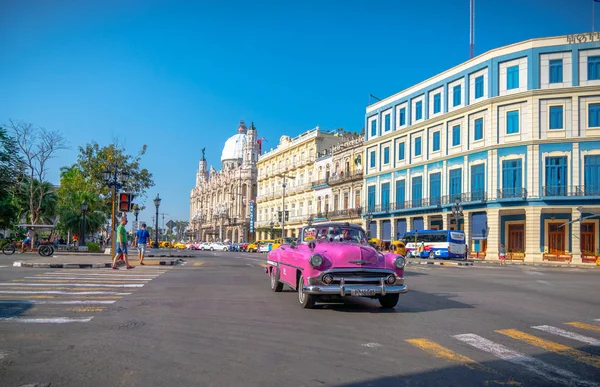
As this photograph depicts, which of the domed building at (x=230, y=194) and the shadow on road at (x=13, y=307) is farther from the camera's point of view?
the domed building at (x=230, y=194)

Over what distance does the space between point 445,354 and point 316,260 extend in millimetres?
3387

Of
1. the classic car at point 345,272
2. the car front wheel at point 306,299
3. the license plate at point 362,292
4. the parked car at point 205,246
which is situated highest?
the classic car at point 345,272

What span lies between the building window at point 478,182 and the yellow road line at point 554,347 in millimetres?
36214

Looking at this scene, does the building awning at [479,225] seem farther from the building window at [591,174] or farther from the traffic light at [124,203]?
the traffic light at [124,203]

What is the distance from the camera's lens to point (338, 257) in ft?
29.7

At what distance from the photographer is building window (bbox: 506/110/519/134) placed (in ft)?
131

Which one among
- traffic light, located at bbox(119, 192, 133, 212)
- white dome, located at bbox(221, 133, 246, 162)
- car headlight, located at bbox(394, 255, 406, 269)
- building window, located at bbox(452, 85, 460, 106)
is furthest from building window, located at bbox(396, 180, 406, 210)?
white dome, located at bbox(221, 133, 246, 162)

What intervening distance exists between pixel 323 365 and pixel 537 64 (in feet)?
131

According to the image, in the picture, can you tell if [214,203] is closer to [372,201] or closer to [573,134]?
[372,201]

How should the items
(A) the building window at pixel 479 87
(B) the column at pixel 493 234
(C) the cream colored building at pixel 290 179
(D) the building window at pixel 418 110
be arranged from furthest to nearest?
(C) the cream colored building at pixel 290 179 → (D) the building window at pixel 418 110 → (A) the building window at pixel 479 87 → (B) the column at pixel 493 234

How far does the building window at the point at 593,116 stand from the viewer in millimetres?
37625

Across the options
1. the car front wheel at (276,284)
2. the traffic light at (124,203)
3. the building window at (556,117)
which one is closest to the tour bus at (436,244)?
the building window at (556,117)

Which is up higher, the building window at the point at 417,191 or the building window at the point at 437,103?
the building window at the point at 437,103

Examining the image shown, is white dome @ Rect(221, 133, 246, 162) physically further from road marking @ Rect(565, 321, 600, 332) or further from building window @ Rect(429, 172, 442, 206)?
road marking @ Rect(565, 321, 600, 332)
